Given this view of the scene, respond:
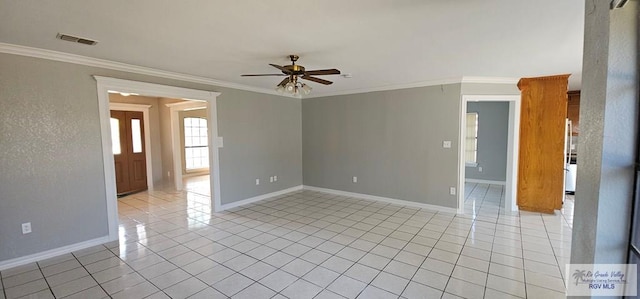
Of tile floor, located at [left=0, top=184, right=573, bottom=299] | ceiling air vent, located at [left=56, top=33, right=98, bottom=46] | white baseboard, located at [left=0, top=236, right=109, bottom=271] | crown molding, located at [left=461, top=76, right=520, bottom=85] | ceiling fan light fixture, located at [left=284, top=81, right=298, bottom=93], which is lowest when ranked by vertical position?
tile floor, located at [left=0, top=184, right=573, bottom=299]

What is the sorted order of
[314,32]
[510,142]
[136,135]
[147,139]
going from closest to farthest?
[314,32], [510,142], [136,135], [147,139]

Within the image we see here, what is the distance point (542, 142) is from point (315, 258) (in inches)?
166

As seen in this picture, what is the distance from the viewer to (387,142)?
17.1 ft

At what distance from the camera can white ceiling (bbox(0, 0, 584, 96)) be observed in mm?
1935

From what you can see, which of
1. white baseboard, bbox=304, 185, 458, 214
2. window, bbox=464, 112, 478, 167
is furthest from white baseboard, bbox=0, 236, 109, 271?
window, bbox=464, 112, 478, 167

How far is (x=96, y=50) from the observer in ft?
9.49

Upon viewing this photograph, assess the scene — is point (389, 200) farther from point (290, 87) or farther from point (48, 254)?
point (48, 254)

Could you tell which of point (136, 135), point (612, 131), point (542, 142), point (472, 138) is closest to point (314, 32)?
point (612, 131)

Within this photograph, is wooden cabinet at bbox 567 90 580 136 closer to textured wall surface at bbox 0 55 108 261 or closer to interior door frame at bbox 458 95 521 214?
interior door frame at bbox 458 95 521 214

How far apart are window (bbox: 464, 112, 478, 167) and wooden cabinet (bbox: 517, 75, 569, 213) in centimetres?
263

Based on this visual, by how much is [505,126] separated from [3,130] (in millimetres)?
8860

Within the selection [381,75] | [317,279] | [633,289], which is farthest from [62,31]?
[633,289]

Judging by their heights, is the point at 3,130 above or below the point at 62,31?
below

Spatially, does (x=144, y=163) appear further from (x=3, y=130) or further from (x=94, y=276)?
(x=94, y=276)
